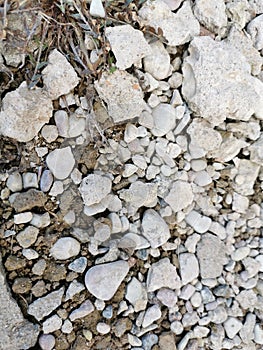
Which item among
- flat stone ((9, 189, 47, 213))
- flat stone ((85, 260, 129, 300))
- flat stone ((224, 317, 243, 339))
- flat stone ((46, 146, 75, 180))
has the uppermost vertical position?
flat stone ((46, 146, 75, 180))

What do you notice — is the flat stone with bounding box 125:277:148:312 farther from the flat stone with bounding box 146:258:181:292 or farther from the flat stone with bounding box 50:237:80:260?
the flat stone with bounding box 50:237:80:260

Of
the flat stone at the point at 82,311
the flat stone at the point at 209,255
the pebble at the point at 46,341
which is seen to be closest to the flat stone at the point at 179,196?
the flat stone at the point at 209,255

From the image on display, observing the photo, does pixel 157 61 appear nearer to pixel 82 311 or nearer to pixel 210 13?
pixel 210 13

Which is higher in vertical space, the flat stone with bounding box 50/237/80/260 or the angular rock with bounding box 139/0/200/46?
the angular rock with bounding box 139/0/200/46

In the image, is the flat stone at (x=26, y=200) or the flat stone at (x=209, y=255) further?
the flat stone at (x=209, y=255)

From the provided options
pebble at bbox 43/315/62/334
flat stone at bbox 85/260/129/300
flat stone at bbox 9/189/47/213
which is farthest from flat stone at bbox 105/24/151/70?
pebble at bbox 43/315/62/334

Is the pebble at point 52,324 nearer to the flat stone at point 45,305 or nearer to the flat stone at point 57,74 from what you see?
the flat stone at point 45,305

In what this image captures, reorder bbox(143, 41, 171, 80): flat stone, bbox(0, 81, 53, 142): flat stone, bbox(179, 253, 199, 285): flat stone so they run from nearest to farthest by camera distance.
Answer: bbox(0, 81, 53, 142): flat stone < bbox(143, 41, 171, 80): flat stone < bbox(179, 253, 199, 285): flat stone
